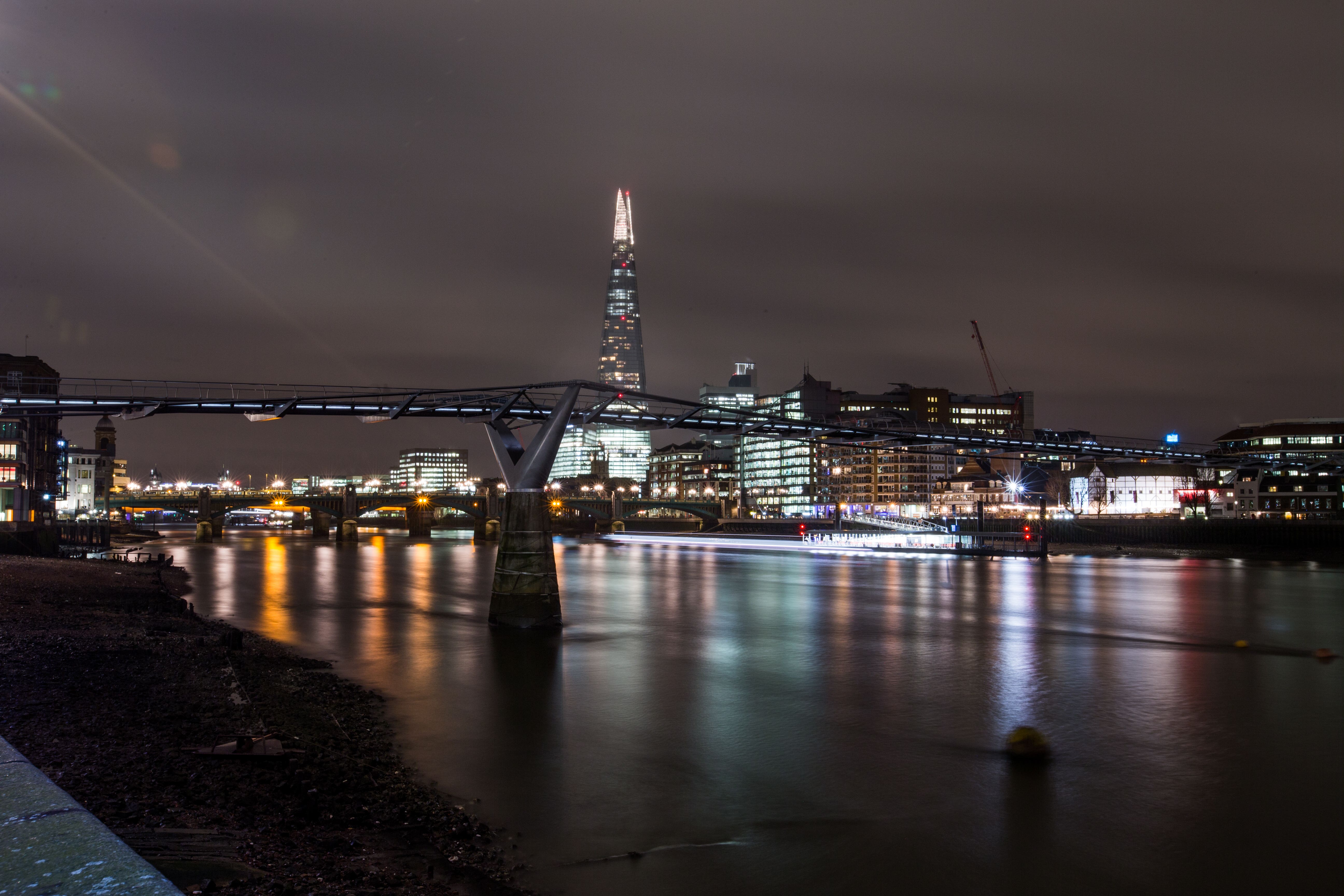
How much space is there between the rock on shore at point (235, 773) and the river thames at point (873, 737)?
119 cm

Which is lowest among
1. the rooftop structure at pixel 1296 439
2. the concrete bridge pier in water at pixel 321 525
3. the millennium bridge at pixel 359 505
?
the concrete bridge pier in water at pixel 321 525

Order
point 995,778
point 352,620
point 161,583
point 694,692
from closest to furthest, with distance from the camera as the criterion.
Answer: point 995,778, point 694,692, point 352,620, point 161,583

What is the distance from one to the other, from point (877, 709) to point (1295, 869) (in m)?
11.9

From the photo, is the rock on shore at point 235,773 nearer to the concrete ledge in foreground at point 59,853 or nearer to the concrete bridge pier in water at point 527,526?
the concrete ledge in foreground at point 59,853

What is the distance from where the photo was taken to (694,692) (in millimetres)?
27172

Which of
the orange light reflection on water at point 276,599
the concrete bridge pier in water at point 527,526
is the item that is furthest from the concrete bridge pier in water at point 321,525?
the concrete bridge pier in water at point 527,526

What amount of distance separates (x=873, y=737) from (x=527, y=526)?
14125 mm

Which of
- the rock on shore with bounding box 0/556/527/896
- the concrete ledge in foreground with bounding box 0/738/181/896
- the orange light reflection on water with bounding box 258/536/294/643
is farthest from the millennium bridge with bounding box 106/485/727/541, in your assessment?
the concrete ledge in foreground with bounding box 0/738/181/896

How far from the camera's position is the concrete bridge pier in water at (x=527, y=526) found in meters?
30.8

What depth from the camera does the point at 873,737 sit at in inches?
850

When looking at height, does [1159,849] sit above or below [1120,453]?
below

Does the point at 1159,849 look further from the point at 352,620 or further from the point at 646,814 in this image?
the point at 352,620

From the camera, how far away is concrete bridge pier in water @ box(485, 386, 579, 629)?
3080 centimetres

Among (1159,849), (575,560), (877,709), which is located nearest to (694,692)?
(877,709)
